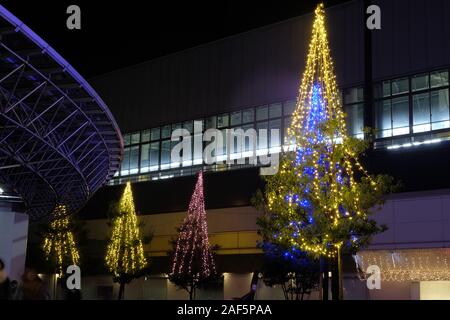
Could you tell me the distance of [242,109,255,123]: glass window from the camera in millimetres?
42656

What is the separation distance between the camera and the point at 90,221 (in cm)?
5125

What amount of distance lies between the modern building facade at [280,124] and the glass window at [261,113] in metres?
0.07

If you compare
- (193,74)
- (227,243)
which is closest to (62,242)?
(227,243)

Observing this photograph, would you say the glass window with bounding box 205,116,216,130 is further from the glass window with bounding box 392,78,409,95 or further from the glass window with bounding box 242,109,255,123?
the glass window with bounding box 392,78,409,95

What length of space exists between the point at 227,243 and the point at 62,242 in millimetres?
12455

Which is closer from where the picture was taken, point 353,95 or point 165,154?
point 353,95

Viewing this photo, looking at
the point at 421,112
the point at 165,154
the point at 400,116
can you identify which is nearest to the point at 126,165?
the point at 165,154

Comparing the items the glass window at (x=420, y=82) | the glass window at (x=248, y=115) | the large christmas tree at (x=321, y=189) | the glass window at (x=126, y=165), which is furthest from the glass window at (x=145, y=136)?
the large christmas tree at (x=321, y=189)

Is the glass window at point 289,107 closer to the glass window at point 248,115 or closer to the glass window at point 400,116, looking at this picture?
the glass window at point 248,115

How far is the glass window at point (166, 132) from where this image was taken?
47.5m

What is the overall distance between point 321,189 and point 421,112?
1479 cm

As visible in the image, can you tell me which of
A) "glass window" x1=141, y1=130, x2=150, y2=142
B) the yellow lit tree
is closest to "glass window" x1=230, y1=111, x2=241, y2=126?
the yellow lit tree

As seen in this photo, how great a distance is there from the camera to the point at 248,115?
42875mm

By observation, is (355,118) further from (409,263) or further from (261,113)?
(409,263)
